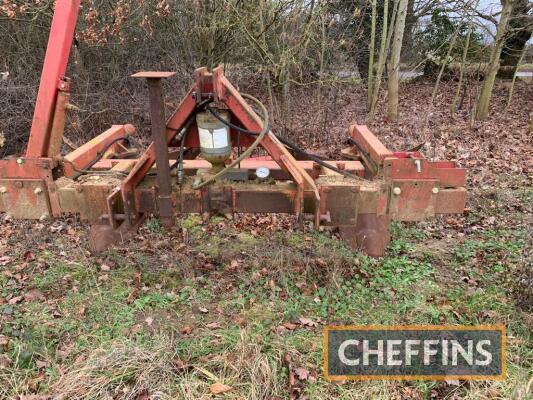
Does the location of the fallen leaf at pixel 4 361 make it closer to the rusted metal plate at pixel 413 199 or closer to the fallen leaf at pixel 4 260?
the fallen leaf at pixel 4 260

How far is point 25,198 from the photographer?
3.17 metres

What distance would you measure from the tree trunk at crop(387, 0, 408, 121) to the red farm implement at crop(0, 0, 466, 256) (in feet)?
18.1

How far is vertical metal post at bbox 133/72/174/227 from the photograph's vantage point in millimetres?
2689

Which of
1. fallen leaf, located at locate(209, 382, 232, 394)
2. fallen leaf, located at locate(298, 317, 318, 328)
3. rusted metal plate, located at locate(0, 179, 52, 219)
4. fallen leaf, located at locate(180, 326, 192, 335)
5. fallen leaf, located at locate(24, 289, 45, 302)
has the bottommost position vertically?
fallen leaf, located at locate(24, 289, 45, 302)

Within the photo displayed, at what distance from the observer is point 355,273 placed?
379 centimetres

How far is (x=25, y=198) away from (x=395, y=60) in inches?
293

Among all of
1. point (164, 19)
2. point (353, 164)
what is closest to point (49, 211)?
point (353, 164)

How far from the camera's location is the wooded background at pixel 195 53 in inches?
263

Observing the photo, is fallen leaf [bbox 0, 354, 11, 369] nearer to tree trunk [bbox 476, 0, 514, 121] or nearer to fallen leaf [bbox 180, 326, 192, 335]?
fallen leaf [bbox 180, 326, 192, 335]

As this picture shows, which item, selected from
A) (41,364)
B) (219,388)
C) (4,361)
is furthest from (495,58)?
(4,361)

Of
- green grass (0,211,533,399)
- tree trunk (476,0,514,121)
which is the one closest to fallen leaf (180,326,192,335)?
green grass (0,211,533,399)

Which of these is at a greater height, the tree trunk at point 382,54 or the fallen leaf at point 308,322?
the tree trunk at point 382,54

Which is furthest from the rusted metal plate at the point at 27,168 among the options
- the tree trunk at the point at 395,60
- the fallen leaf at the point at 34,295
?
the tree trunk at the point at 395,60

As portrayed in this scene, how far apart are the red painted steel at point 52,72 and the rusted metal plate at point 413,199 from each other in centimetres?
254
